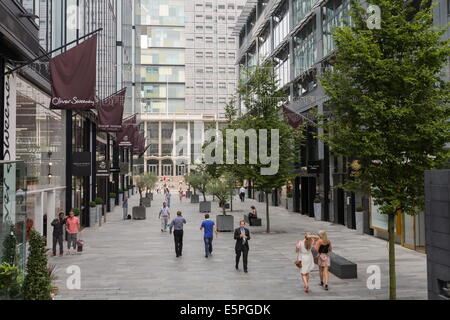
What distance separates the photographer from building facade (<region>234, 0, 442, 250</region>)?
26859 millimetres

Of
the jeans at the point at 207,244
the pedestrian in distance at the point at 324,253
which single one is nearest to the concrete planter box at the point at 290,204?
the jeans at the point at 207,244

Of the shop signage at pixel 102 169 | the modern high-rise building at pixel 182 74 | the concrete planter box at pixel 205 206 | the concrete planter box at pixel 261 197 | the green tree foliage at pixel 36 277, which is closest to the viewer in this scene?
the green tree foliage at pixel 36 277

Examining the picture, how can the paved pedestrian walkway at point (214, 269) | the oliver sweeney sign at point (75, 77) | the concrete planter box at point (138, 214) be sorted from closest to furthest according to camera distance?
the paved pedestrian walkway at point (214, 269)
the oliver sweeney sign at point (75, 77)
the concrete planter box at point (138, 214)

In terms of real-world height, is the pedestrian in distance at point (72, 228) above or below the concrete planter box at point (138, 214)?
above

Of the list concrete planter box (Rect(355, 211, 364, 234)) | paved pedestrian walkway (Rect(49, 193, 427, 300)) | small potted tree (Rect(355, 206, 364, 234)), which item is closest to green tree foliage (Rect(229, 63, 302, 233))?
paved pedestrian walkway (Rect(49, 193, 427, 300))

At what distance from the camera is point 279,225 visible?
106 ft

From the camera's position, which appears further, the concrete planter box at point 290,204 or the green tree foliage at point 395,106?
the concrete planter box at point 290,204

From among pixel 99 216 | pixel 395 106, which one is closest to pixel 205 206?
pixel 99 216

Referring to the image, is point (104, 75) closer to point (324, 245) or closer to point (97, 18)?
point (97, 18)

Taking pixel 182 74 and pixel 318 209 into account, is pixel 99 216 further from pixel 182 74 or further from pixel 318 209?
pixel 182 74

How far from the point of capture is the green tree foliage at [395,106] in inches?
488

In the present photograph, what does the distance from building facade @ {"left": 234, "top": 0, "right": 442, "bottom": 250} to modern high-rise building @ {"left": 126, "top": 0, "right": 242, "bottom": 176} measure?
215ft

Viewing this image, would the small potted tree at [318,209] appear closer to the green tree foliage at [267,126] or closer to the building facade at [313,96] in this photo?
the building facade at [313,96]

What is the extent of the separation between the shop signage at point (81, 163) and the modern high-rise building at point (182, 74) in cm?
9099
